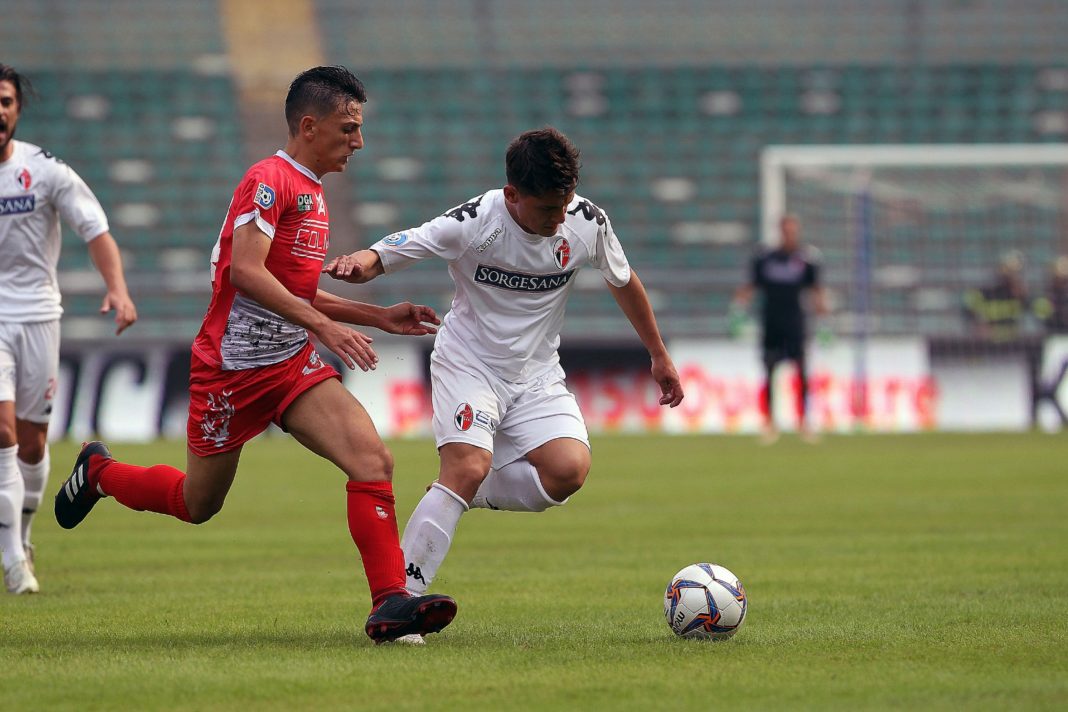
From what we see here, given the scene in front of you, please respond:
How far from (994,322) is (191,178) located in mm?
12189

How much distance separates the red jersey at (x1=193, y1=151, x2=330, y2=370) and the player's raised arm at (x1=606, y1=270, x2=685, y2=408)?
1.22 m

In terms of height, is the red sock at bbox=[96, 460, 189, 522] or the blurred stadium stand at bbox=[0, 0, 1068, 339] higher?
the blurred stadium stand at bbox=[0, 0, 1068, 339]

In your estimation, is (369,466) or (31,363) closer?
(369,466)

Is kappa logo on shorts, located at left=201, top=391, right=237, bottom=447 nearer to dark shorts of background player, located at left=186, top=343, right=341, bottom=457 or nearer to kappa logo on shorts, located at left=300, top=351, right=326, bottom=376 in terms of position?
dark shorts of background player, located at left=186, top=343, right=341, bottom=457

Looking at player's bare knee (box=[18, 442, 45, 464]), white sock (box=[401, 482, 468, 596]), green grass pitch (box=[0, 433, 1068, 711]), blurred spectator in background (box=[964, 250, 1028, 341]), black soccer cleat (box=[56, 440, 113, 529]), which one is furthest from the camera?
blurred spectator in background (box=[964, 250, 1028, 341])

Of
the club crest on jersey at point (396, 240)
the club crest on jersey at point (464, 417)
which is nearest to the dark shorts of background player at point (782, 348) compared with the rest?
the club crest on jersey at point (464, 417)

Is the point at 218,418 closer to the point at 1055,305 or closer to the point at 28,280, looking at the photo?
the point at 28,280

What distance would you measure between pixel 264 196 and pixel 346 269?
0.35 m

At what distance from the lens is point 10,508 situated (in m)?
6.86

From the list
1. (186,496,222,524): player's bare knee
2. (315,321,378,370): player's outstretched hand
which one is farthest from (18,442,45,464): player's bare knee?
(315,321,378,370): player's outstretched hand

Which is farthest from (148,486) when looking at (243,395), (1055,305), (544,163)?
(1055,305)

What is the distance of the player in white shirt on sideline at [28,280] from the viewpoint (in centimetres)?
692

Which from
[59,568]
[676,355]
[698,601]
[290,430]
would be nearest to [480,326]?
[290,430]

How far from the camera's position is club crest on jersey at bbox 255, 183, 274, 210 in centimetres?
532
